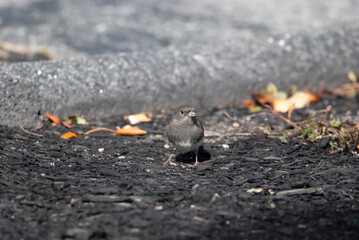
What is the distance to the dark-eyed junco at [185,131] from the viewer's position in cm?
369

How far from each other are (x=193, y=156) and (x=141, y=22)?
3377mm

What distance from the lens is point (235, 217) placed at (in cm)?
272

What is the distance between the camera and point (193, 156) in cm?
403

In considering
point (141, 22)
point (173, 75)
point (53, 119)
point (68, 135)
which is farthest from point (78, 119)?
point (141, 22)

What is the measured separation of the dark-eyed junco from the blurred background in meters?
2.11

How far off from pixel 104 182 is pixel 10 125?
4.42ft

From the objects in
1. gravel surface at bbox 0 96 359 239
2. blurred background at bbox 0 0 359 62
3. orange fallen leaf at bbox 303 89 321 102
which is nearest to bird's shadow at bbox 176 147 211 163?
gravel surface at bbox 0 96 359 239

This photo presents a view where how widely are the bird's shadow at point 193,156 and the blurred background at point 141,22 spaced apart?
1990 millimetres

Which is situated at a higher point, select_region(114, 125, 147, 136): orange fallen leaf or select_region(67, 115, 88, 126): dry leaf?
select_region(67, 115, 88, 126): dry leaf

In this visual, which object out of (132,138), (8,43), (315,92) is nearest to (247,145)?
(132,138)

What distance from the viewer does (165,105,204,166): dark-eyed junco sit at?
3.69 meters

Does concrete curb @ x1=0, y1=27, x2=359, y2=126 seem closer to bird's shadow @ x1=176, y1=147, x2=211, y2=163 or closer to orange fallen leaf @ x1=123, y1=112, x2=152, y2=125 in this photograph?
orange fallen leaf @ x1=123, y1=112, x2=152, y2=125

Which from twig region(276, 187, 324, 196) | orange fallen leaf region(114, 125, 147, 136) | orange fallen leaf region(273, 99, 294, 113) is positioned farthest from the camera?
orange fallen leaf region(273, 99, 294, 113)

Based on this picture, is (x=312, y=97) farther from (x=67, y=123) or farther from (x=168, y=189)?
(x=168, y=189)
